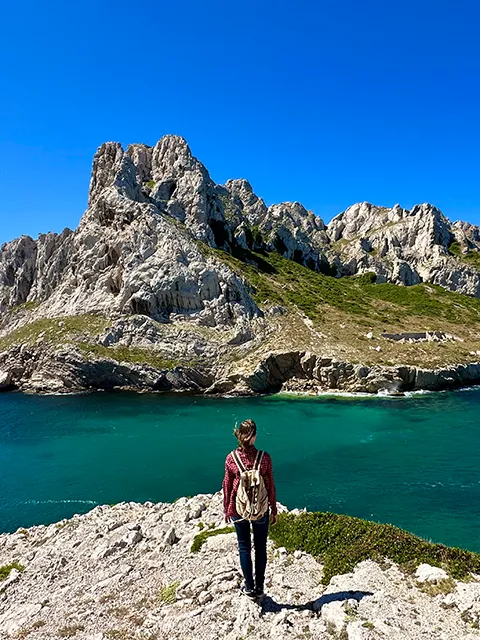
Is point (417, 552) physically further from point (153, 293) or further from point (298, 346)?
point (153, 293)

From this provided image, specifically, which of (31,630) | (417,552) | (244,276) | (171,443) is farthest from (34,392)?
(417,552)

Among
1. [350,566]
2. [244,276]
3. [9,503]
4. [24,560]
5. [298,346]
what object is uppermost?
[244,276]

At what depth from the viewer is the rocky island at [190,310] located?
60.8 m

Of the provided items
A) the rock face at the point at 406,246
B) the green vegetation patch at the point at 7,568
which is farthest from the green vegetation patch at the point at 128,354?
the rock face at the point at 406,246

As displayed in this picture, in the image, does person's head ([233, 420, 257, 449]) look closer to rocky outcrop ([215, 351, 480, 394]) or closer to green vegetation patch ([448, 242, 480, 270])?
rocky outcrop ([215, 351, 480, 394])

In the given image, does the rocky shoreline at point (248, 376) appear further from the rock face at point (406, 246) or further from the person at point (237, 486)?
the rock face at point (406, 246)

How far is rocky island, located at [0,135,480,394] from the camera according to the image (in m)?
60.8

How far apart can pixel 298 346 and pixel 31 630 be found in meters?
56.0

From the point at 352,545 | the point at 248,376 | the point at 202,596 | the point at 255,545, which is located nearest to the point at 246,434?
the point at 255,545

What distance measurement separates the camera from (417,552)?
9.97 metres

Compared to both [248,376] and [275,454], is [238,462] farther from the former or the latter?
[248,376]

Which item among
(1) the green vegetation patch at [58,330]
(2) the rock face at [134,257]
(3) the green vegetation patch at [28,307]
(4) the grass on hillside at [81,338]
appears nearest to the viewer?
(4) the grass on hillside at [81,338]

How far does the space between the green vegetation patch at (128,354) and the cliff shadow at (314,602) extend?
53555mm

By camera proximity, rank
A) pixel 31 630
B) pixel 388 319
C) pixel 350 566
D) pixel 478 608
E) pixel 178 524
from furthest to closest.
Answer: pixel 388 319 → pixel 178 524 → pixel 350 566 → pixel 31 630 → pixel 478 608
